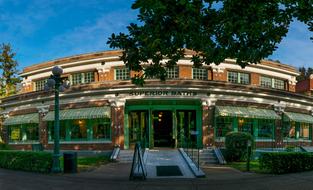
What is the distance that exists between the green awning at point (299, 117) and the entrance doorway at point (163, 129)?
9.86 metres

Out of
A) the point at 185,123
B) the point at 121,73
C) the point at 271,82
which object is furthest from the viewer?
the point at 271,82

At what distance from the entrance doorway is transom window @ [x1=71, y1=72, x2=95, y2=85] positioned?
8098 millimetres

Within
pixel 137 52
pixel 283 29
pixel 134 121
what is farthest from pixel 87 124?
pixel 283 29

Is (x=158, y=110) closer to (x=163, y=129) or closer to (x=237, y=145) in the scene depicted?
(x=163, y=129)

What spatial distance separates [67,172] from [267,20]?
34.7 ft

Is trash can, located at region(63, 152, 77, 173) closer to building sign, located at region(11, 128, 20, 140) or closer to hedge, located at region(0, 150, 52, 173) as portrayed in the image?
hedge, located at region(0, 150, 52, 173)

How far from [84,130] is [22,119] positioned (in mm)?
6639

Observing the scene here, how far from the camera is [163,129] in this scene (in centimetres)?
2509

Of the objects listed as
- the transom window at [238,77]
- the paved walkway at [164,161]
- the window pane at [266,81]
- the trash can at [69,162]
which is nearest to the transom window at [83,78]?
Answer: the paved walkway at [164,161]

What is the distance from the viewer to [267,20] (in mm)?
9633

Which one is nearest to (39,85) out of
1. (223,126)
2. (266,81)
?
(223,126)

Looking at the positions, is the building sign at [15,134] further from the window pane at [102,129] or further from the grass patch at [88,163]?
the grass patch at [88,163]

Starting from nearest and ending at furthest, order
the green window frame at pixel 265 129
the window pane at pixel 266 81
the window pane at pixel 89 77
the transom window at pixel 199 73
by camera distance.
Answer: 1. the green window frame at pixel 265 129
2. the transom window at pixel 199 73
3. the window pane at pixel 89 77
4. the window pane at pixel 266 81

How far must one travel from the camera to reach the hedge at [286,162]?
48.3 feet
